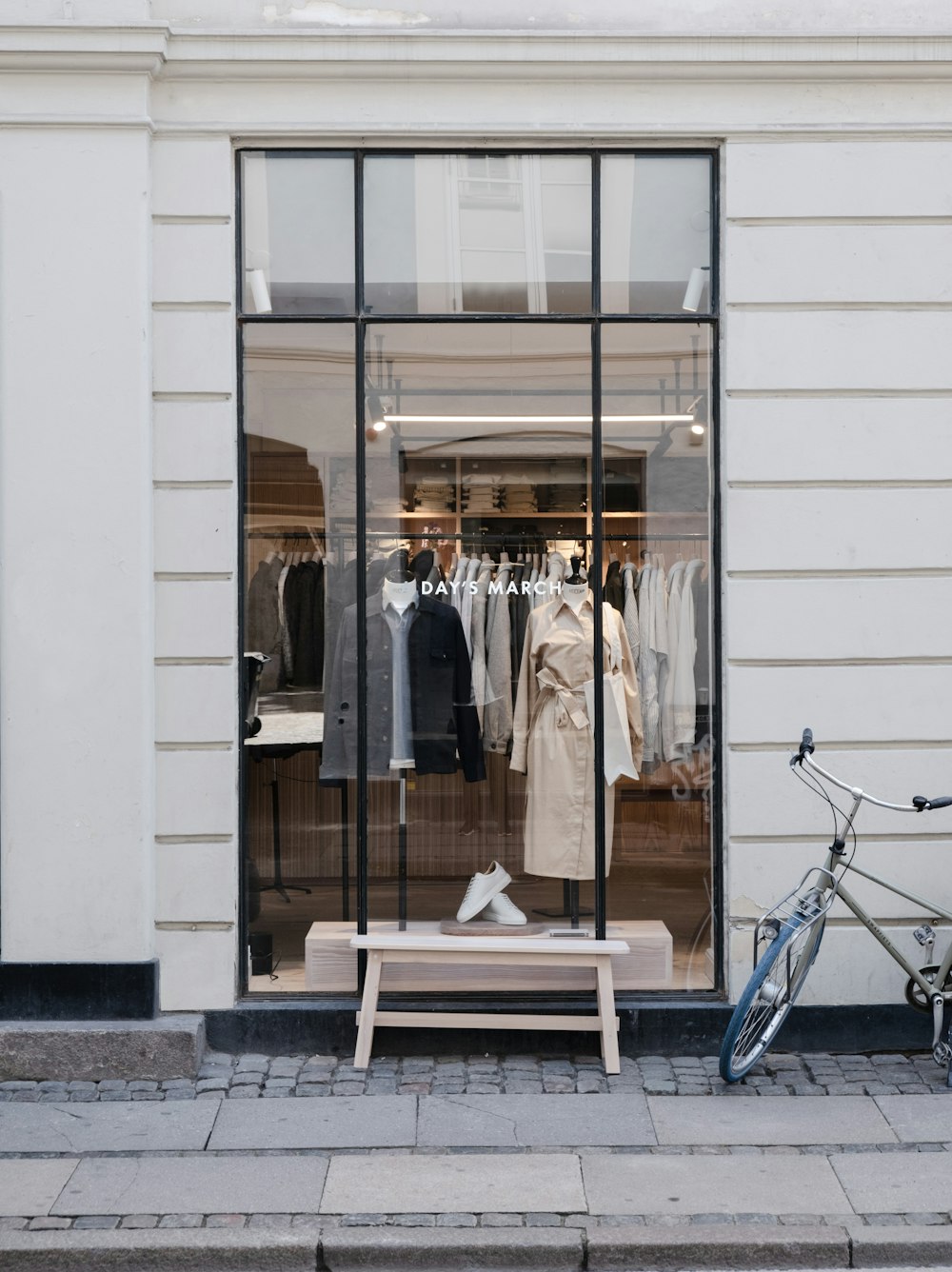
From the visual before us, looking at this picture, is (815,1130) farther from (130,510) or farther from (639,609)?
(130,510)

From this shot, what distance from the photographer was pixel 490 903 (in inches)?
279

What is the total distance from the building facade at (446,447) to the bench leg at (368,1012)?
1.23ft

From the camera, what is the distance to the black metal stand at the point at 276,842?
23.0ft

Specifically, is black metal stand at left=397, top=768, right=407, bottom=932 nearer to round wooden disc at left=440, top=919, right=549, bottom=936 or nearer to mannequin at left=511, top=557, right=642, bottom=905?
round wooden disc at left=440, top=919, right=549, bottom=936

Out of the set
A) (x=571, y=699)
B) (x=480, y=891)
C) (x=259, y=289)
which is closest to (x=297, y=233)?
(x=259, y=289)

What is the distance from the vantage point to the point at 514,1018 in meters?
6.60

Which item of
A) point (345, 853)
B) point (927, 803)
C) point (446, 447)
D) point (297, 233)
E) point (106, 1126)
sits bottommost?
point (106, 1126)

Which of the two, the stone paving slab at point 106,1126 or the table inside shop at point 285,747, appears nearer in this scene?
the stone paving slab at point 106,1126

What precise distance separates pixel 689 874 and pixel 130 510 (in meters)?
3.43

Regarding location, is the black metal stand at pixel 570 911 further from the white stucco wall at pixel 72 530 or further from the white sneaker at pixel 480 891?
the white stucco wall at pixel 72 530

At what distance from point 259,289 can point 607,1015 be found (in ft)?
Result: 13.3

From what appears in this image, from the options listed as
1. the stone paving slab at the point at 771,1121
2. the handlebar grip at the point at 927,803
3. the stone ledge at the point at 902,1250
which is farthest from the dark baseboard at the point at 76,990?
the handlebar grip at the point at 927,803

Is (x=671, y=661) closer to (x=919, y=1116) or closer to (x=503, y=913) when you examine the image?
(x=503, y=913)

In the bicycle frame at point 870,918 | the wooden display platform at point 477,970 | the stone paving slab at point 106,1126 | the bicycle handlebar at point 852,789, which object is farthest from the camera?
the wooden display platform at point 477,970
